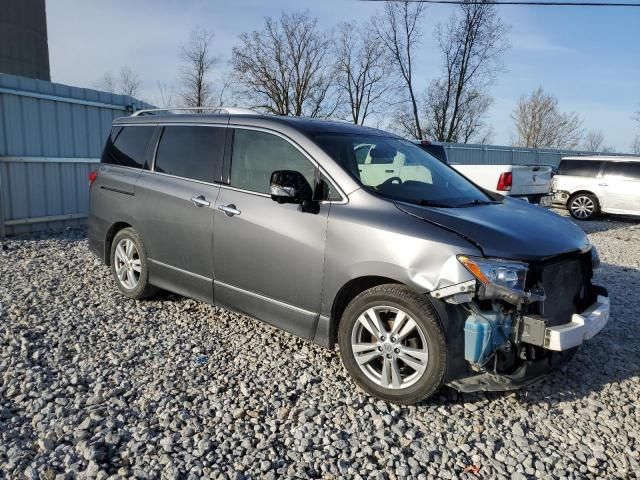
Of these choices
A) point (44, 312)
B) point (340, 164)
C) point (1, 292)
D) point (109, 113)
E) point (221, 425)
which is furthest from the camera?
point (109, 113)

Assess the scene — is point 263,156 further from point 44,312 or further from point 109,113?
point 109,113

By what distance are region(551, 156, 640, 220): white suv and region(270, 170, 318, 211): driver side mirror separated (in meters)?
12.9

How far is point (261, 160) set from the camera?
4.17 metres

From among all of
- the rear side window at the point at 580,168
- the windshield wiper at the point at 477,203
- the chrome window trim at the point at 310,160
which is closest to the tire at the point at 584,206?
the rear side window at the point at 580,168

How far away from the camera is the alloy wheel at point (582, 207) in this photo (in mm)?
14188

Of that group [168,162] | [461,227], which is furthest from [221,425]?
[168,162]

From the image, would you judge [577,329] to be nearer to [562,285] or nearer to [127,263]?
[562,285]

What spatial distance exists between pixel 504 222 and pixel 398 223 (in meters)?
0.78

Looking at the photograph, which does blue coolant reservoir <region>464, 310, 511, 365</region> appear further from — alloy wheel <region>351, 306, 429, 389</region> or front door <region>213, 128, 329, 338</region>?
front door <region>213, 128, 329, 338</region>

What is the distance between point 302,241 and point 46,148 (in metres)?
7.51

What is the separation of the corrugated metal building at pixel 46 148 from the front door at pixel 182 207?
16.0 ft

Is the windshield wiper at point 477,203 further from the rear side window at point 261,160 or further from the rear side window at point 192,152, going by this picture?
the rear side window at point 192,152

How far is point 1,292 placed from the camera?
555 centimetres

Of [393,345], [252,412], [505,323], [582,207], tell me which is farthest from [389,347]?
[582,207]
